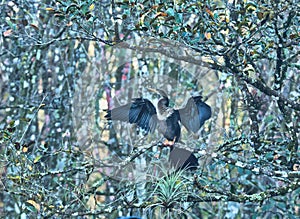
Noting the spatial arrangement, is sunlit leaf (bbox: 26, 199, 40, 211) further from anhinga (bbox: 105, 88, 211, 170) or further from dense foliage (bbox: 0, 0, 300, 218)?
anhinga (bbox: 105, 88, 211, 170)

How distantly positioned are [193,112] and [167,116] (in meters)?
0.11

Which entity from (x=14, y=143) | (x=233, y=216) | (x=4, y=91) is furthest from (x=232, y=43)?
(x=4, y=91)

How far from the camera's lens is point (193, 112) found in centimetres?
274

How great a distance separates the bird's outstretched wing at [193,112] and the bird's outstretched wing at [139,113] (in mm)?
118

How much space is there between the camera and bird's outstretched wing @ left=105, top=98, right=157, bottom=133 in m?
2.74

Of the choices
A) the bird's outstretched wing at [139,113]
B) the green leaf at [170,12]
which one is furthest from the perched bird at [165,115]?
the green leaf at [170,12]

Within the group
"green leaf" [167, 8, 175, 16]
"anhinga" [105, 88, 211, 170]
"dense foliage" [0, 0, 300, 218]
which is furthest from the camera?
"anhinga" [105, 88, 211, 170]

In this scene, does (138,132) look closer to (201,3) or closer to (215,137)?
(215,137)

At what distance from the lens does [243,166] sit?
2566 millimetres

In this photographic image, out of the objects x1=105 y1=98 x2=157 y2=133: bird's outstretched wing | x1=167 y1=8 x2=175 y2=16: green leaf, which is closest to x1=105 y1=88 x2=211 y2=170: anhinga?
x1=105 y1=98 x2=157 y2=133: bird's outstretched wing

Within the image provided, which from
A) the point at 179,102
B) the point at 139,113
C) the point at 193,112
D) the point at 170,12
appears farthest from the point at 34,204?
the point at 179,102

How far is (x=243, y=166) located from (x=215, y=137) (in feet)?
1.58

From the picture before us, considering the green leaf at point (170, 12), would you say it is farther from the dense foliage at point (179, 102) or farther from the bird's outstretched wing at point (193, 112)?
the bird's outstretched wing at point (193, 112)

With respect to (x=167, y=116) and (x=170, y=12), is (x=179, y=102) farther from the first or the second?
(x=170, y=12)
